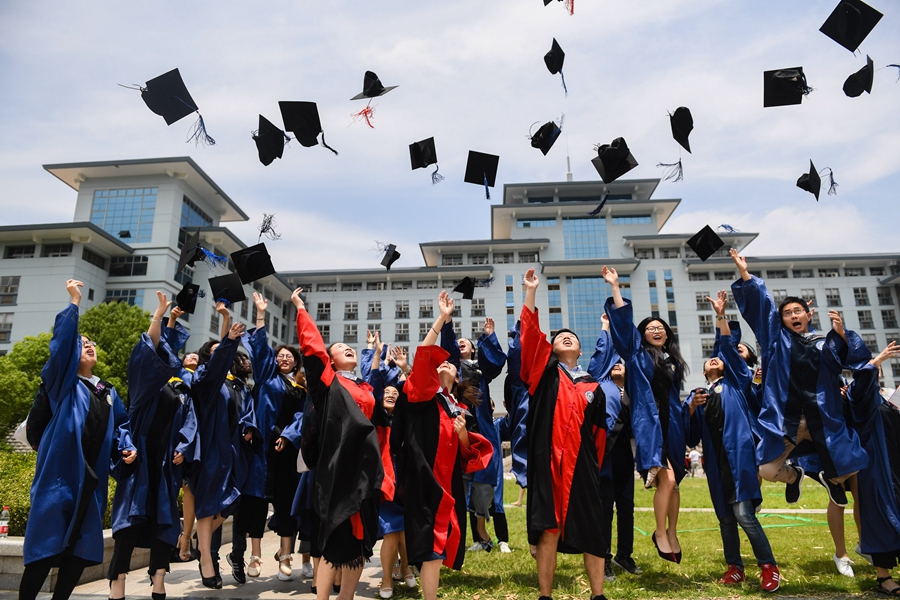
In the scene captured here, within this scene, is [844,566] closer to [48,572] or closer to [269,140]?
[48,572]

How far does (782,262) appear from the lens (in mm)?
56000

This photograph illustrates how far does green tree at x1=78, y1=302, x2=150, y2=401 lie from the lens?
28734 millimetres

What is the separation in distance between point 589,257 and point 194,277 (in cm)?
3612

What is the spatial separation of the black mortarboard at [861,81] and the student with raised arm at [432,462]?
16.0 ft

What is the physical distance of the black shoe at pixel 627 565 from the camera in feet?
17.1

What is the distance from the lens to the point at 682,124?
23.2 feet

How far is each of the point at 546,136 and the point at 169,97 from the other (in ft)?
14.0

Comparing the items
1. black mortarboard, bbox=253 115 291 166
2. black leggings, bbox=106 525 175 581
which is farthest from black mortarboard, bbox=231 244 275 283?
black leggings, bbox=106 525 175 581

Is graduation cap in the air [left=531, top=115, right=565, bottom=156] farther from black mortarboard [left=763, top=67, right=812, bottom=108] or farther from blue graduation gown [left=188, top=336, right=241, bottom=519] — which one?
blue graduation gown [left=188, top=336, right=241, bottom=519]

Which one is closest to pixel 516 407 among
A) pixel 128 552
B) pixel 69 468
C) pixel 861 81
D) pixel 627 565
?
pixel 627 565

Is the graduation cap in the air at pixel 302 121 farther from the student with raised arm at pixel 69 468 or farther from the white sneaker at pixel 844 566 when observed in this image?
the white sneaker at pixel 844 566

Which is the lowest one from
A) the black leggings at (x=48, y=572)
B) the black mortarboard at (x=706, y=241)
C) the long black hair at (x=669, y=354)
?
the black leggings at (x=48, y=572)

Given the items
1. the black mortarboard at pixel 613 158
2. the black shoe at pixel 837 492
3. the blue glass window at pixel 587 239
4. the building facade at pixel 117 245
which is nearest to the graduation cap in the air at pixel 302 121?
the black mortarboard at pixel 613 158

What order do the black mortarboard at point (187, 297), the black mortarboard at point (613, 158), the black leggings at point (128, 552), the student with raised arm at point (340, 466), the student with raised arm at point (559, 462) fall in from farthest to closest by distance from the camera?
the black mortarboard at point (613, 158), the black mortarboard at point (187, 297), the black leggings at point (128, 552), the student with raised arm at point (559, 462), the student with raised arm at point (340, 466)
